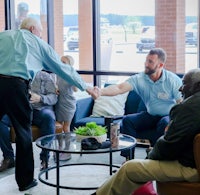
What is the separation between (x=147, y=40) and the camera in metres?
6.24

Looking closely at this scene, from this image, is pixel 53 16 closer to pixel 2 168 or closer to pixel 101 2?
pixel 101 2

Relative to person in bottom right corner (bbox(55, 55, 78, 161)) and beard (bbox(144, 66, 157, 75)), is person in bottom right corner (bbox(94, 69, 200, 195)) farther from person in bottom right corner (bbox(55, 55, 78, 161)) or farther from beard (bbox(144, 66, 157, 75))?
person in bottom right corner (bbox(55, 55, 78, 161))

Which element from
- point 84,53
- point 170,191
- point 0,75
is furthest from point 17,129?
point 84,53

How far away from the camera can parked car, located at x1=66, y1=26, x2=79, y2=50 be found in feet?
22.2

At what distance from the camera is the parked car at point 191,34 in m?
5.88

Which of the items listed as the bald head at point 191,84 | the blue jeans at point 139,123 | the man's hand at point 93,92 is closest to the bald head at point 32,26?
the man's hand at point 93,92

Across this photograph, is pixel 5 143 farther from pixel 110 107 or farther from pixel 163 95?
pixel 163 95

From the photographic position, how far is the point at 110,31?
21.3 feet

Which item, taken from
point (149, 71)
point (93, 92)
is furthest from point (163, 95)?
point (93, 92)

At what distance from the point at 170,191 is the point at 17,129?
5.19ft

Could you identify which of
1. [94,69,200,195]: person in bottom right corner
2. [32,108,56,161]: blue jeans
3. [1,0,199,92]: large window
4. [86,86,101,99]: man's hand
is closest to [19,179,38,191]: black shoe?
[32,108,56,161]: blue jeans

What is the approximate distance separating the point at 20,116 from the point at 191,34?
2781mm

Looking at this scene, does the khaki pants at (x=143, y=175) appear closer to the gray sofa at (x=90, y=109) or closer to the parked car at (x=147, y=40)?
the gray sofa at (x=90, y=109)

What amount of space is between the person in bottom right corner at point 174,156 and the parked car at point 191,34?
9.47 ft
